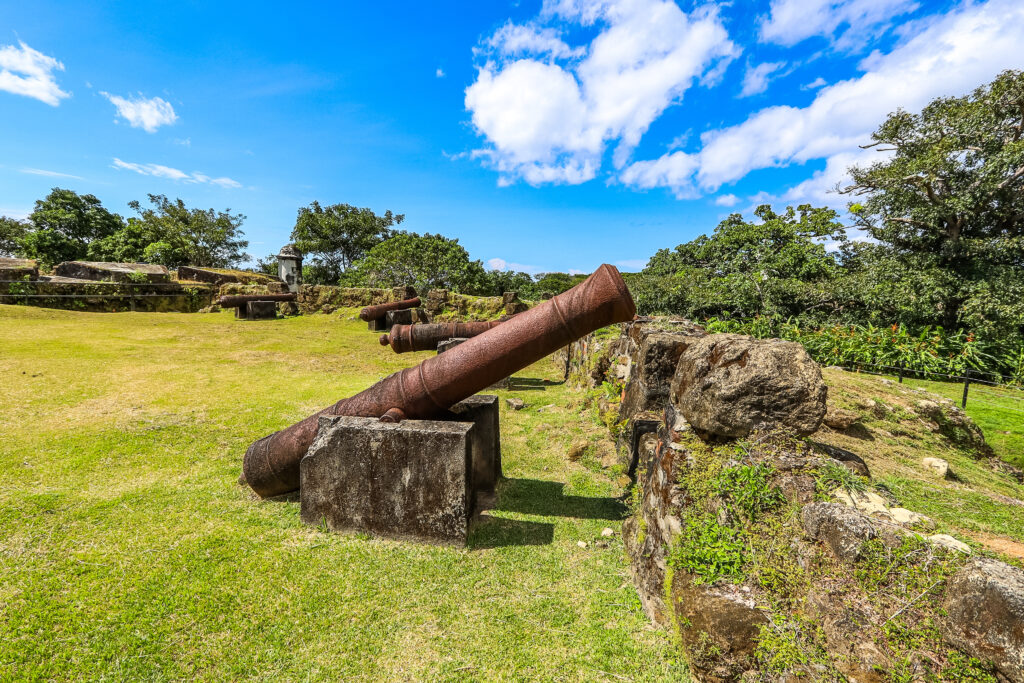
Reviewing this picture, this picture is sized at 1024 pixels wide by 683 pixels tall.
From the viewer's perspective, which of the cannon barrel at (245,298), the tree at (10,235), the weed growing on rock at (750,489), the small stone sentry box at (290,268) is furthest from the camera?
the tree at (10,235)

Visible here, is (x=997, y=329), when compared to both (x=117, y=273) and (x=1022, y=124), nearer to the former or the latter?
(x=1022, y=124)

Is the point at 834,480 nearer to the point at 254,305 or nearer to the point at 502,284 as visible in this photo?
the point at 254,305

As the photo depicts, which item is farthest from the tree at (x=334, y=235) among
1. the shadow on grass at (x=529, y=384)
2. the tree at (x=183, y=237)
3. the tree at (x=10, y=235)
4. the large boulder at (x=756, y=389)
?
the large boulder at (x=756, y=389)

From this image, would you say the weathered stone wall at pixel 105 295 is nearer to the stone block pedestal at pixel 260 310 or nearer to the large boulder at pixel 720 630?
the stone block pedestal at pixel 260 310

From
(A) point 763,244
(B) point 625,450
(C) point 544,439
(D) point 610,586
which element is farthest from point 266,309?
(A) point 763,244

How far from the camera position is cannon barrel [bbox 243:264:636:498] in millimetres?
3596

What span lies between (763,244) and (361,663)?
2112 cm

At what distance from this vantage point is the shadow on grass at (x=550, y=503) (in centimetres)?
438

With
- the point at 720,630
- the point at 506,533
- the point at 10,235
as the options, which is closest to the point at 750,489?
the point at 720,630

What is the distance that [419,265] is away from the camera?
25812mm

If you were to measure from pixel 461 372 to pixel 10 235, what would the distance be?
5516cm

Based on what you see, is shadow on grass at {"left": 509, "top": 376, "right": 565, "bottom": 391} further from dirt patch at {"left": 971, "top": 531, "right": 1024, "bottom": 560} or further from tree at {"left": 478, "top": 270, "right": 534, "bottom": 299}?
tree at {"left": 478, "top": 270, "right": 534, "bottom": 299}

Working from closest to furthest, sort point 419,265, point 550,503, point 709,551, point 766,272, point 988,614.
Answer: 1. point 988,614
2. point 709,551
3. point 550,503
4. point 766,272
5. point 419,265

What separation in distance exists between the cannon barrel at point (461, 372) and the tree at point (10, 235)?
51.6 m
